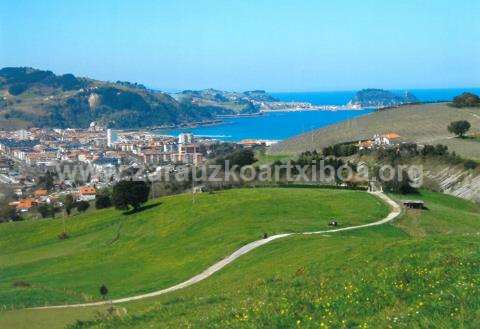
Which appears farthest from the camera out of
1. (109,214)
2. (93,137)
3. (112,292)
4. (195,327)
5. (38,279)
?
(93,137)

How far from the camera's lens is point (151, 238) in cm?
4022

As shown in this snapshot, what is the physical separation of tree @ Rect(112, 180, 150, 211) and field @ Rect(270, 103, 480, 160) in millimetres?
35788

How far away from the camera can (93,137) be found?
160m

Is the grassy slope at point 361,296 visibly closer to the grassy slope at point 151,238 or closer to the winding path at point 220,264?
the winding path at point 220,264

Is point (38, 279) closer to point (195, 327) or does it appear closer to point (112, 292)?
point (112, 292)

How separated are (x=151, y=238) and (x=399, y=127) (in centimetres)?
5242

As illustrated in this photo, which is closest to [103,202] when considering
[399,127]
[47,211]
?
[47,211]

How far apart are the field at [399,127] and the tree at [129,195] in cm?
3579

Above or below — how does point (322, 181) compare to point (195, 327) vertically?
below

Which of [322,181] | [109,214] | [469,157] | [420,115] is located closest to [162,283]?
[109,214]

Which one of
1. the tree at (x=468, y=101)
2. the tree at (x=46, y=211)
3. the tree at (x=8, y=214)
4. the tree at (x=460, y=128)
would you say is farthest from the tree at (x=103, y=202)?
the tree at (x=468, y=101)

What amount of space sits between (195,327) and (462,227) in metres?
27.2

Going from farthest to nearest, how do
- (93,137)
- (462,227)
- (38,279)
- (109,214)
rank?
(93,137), (109,214), (462,227), (38,279)

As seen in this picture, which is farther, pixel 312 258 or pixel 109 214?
pixel 109 214
